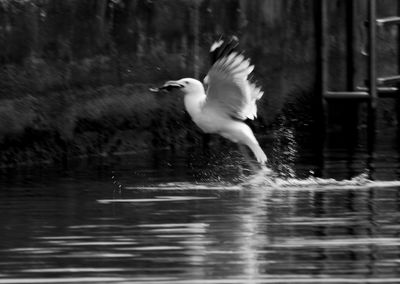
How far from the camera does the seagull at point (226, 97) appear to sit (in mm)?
16281

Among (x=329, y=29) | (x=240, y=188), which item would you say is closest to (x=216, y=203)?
(x=240, y=188)

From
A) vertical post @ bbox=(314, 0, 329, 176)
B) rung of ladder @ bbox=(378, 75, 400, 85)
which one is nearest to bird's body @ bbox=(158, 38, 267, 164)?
vertical post @ bbox=(314, 0, 329, 176)

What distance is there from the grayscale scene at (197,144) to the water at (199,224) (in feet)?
0.07

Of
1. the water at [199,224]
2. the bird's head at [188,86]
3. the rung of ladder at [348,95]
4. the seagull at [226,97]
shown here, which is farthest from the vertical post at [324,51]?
the bird's head at [188,86]

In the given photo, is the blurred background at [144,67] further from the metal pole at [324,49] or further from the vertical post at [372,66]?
the vertical post at [372,66]

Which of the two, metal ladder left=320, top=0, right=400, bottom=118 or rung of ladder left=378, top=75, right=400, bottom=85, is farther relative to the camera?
rung of ladder left=378, top=75, right=400, bottom=85

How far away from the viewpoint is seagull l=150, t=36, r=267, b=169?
1628 cm

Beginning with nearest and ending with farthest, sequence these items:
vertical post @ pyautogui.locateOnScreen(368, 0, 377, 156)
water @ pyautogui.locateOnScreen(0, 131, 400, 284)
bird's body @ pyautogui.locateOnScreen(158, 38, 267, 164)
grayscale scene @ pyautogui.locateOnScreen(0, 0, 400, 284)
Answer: water @ pyautogui.locateOnScreen(0, 131, 400, 284), grayscale scene @ pyautogui.locateOnScreen(0, 0, 400, 284), bird's body @ pyautogui.locateOnScreen(158, 38, 267, 164), vertical post @ pyautogui.locateOnScreen(368, 0, 377, 156)

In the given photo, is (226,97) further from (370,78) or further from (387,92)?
(387,92)

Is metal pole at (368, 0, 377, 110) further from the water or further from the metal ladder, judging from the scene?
the water

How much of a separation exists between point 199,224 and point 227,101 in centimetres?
506

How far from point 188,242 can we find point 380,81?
11.4 meters

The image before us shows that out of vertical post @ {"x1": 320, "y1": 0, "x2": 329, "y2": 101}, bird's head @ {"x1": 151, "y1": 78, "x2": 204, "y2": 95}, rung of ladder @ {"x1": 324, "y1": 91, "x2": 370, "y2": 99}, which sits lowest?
rung of ladder @ {"x1": 324, "y1": 91, "x2": 370, "y2": 99}

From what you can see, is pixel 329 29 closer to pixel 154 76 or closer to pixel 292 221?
pixel 154 76
